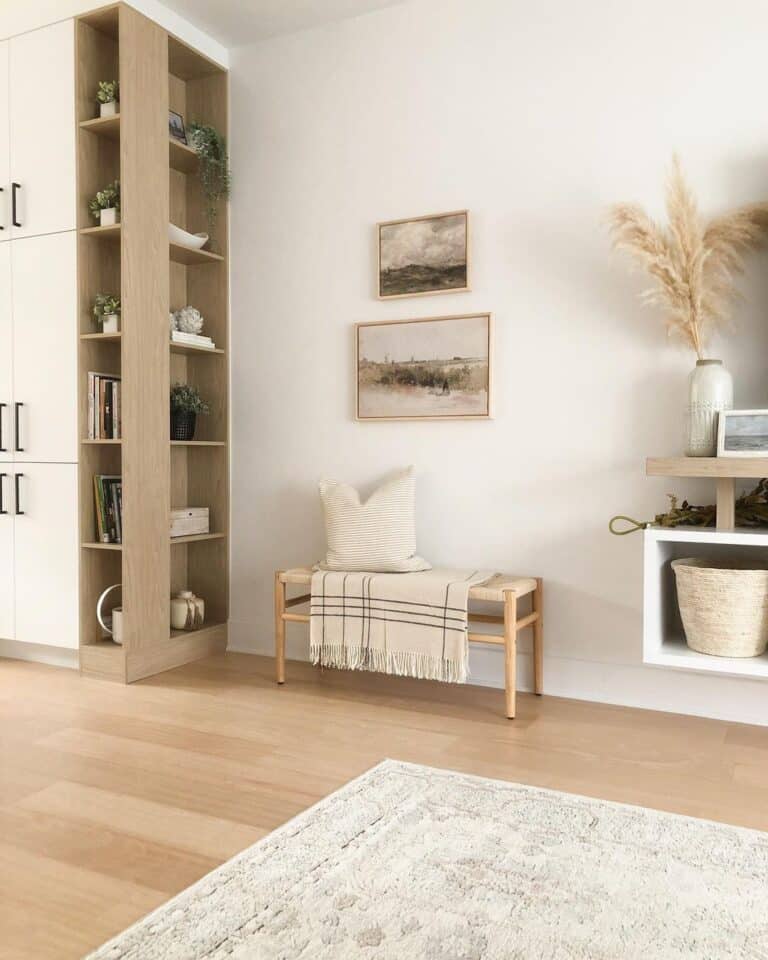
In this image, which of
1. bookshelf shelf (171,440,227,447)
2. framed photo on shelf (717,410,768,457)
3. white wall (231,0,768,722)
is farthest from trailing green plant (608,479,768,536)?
bookshelf shelf (171,440,227,447)

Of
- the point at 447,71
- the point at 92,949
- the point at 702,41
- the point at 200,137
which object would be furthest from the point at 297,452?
the point at 92,949

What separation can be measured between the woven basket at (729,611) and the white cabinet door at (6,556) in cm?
278

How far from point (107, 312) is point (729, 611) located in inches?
102

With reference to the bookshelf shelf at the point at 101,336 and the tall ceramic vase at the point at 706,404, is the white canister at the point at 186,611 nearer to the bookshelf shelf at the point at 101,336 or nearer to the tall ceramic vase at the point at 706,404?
the bookshelf shelf at the point at 101,336

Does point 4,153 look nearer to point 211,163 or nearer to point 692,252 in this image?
point 211,163

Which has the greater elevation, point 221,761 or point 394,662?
point 394,662

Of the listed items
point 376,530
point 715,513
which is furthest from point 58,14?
point 715,513

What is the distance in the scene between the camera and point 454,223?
3.41 m

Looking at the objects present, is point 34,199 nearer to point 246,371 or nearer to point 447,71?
point 246,371

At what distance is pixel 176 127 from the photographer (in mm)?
3771

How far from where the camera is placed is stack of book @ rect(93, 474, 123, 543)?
11.4 ft

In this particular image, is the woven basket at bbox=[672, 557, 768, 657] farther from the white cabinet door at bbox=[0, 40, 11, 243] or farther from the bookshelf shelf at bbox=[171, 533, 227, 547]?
the white cabinet door at bbox=[0, 40, 11, 243]

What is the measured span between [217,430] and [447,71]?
6.07 ft

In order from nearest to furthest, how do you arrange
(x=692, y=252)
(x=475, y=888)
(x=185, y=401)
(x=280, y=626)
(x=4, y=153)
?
(x=475, y=888) < (x=692, y=252) < (x=280, y=626) < (x=4, y=153) < (x=185, y=401)
